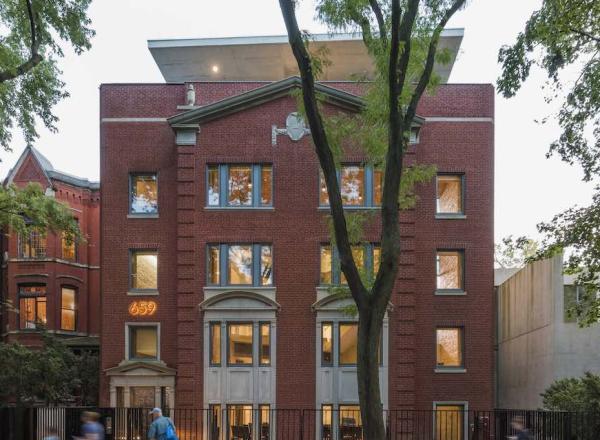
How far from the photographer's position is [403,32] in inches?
534

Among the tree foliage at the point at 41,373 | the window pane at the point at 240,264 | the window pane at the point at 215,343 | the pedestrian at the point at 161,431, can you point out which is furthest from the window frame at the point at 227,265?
the pedestrian at the point at 161,431

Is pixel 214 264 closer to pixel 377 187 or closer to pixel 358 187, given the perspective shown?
pixel 358 187

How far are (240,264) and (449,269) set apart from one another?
826 cm

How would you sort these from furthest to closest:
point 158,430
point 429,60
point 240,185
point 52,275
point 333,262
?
point 52,275 < point 240,185 < point 333,262 < point 158,430 < point 429,60

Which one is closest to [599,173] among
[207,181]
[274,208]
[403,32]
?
[403,32]

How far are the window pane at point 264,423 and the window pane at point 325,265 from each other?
17.4 feet

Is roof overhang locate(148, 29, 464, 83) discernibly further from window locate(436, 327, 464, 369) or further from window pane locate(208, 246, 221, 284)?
window locate(436, 327, 464, 369)

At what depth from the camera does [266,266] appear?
29312 mm

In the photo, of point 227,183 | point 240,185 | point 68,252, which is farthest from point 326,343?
point 68,252

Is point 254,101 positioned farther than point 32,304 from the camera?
No

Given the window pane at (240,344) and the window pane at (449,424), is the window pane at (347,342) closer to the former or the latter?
the window pane at (240,344)

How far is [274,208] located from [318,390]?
7.17 m

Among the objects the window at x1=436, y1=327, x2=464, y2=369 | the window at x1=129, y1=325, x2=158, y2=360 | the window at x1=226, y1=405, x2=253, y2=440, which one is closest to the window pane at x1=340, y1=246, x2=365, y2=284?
the window at x1=436, y1=327, x2=464, y2=369

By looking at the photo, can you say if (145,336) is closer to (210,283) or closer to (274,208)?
(210,283)
